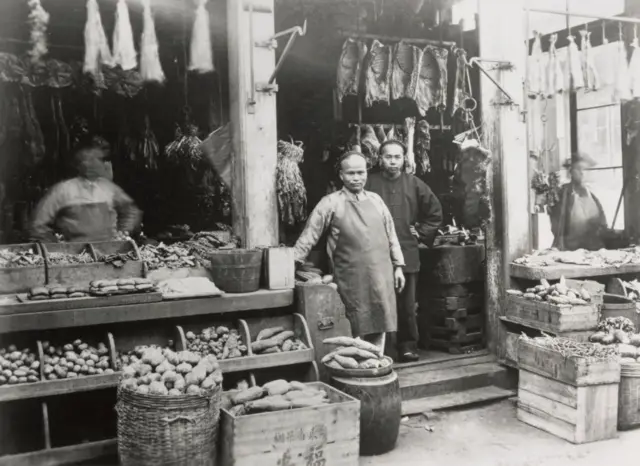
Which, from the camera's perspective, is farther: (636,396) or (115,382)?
(636,396)

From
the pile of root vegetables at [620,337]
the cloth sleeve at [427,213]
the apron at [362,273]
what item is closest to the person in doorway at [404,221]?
the cloth sleeve at [427,213]

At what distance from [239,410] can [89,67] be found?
335cm

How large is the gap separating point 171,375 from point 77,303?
1084 millimetres

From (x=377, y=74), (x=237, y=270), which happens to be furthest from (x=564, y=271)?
(x=237, y=270)

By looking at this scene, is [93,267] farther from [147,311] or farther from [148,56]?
[148,56]

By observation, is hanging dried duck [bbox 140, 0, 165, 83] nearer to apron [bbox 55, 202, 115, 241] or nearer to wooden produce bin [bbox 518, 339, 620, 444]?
apron [bbox 55, 202, 115, 241]

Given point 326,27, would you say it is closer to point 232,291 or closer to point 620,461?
point 232,291

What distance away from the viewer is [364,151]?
27.6 feet

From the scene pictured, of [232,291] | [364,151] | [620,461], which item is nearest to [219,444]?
[232,291]

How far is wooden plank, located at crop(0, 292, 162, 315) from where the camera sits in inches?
197

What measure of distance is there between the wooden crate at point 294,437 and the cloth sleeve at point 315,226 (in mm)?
1953

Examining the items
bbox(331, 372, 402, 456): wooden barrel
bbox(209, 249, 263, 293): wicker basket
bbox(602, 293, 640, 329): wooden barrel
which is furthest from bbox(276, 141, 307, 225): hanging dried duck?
bbox(602, 293, 640, 329): wooden barrel

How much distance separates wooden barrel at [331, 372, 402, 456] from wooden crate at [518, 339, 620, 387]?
1.40 meters

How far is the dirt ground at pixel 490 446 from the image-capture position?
5.38 meters
